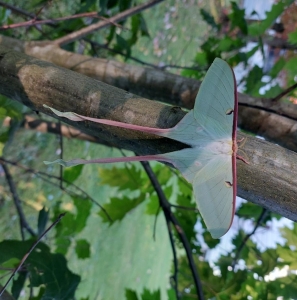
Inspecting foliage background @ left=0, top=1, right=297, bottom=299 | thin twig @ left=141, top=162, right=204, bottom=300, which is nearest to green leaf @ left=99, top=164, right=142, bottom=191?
foliage background @ left=0, top=1, right=297, bottom=299

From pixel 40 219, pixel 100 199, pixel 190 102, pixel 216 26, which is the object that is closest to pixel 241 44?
pixel 216 26

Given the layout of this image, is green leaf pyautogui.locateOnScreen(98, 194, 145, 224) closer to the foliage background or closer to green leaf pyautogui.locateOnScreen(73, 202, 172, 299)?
the foliage background

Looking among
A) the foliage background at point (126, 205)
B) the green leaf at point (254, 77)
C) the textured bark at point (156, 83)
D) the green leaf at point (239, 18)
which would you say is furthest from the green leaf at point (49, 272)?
the green leaf at point (239, 18)

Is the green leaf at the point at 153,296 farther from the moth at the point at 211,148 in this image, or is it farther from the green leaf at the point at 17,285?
the moth at the point at 211,148

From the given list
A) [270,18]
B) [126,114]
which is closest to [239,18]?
[270,18]

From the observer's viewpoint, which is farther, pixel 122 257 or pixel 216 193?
pixel 122 257

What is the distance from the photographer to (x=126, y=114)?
37cm

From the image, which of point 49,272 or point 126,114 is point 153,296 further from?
point 126,114

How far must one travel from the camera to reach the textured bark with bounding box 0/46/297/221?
0.32 meters

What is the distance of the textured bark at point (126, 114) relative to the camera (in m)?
Result: 0.32

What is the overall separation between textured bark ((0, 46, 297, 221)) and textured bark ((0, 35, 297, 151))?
26cm

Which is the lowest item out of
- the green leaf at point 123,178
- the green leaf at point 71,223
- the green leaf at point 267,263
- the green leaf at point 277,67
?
the green leaf at point 71,223

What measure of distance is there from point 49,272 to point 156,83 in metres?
0.41

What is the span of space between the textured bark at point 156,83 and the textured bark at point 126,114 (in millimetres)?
258
